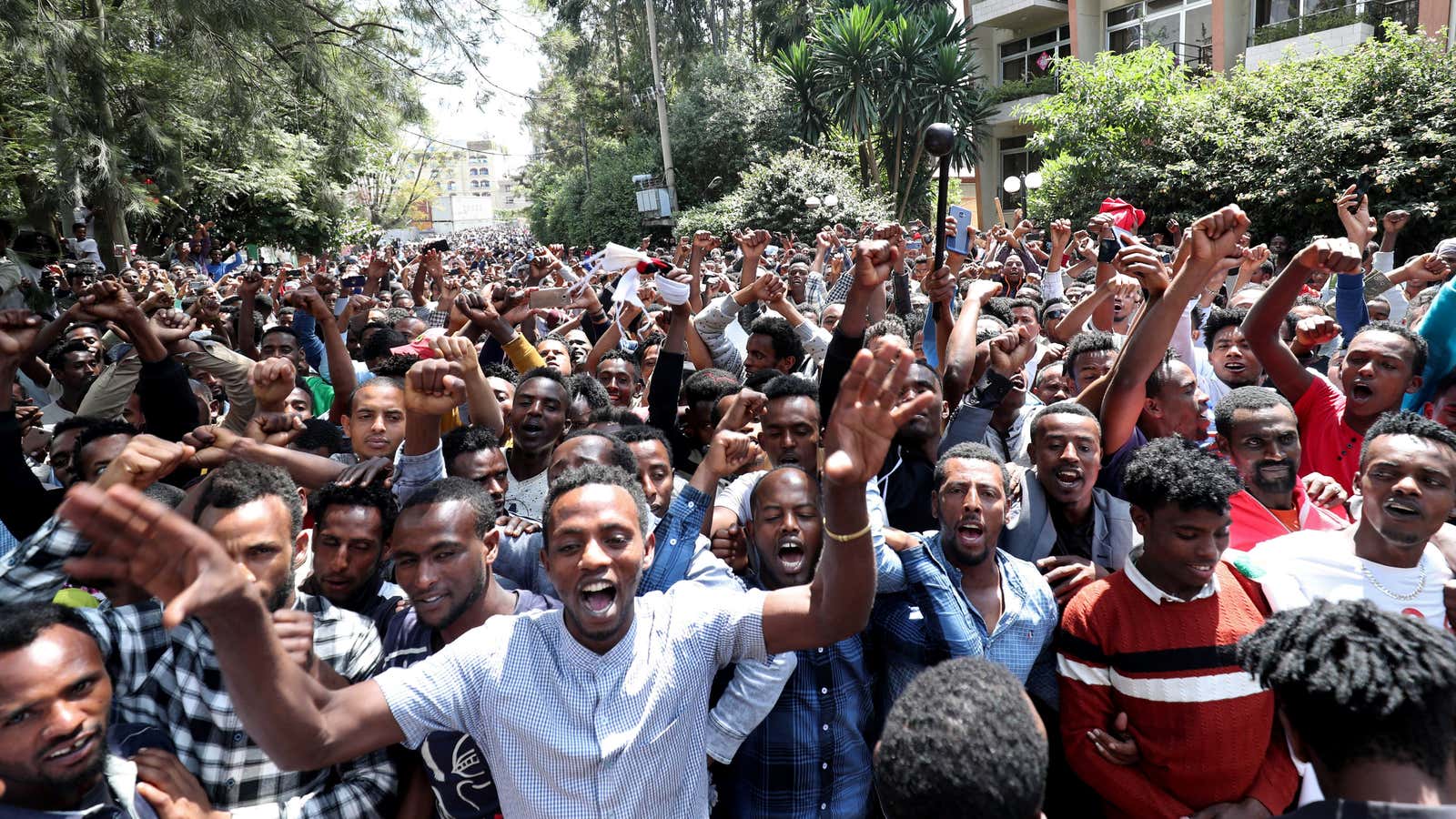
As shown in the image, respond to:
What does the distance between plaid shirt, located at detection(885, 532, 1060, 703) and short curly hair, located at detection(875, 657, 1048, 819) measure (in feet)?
2.62

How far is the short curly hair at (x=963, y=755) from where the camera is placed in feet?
4.71

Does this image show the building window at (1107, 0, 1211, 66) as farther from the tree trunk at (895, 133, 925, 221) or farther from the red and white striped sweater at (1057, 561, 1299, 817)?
the red and white striped sweater at (1057, 561, 1299, 817)

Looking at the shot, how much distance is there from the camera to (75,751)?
1.74 m

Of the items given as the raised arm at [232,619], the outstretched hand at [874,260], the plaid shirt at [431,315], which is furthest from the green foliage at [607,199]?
the raised arm at [232,619]

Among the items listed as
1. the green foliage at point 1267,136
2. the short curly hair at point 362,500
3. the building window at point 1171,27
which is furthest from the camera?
the building window at point 1171,27

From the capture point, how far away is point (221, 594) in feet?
5.17

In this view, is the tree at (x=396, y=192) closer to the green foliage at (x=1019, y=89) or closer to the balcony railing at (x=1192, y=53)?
the green foliage at (x=1019, y=89)

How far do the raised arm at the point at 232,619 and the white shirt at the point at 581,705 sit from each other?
0.11m

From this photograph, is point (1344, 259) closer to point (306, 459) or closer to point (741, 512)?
point (741, 512)

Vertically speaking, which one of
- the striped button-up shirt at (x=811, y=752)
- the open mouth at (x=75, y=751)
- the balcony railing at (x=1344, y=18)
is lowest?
the striped button-up shirt at (x=811, y=752)

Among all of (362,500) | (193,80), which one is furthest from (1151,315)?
(193,80)

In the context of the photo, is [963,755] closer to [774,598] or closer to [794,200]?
[774,598]

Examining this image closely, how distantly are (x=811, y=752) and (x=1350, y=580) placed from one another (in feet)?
4.95

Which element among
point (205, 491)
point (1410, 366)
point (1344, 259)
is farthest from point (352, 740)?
point (1410, 366)
